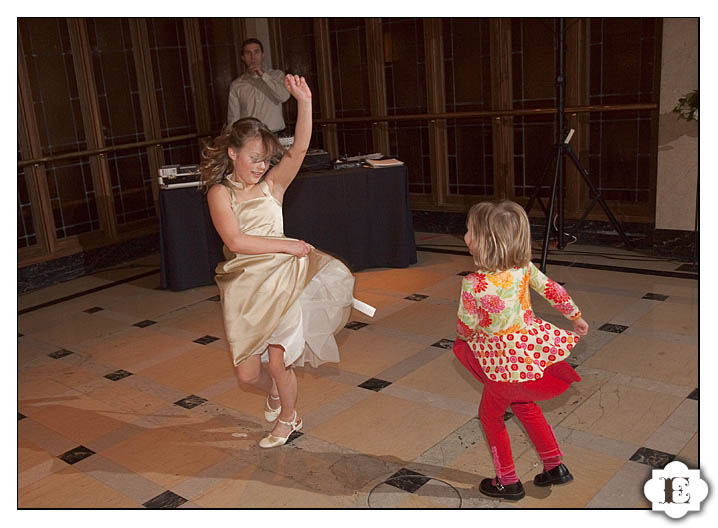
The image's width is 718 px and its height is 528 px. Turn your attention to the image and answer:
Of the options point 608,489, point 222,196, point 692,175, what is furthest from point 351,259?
point 608,489

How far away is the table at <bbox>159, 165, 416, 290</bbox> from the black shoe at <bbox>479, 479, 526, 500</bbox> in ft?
9.35

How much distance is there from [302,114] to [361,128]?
179 inches

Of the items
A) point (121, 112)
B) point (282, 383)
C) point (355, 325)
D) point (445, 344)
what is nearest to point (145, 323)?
point (355, 325)

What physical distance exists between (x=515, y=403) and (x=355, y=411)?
103 cm

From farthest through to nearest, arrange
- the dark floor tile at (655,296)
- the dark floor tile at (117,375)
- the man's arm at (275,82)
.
Result: the man's arm at (275,82)
the dark floor tile at (655,296)
the dark floor tile at (117,375)

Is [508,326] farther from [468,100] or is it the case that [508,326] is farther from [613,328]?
[468,100]

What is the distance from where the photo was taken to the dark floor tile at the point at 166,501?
255 cm

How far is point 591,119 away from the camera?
19.0 feet

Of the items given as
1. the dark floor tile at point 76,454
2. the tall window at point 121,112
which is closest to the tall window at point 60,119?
the tall window at point 121,112

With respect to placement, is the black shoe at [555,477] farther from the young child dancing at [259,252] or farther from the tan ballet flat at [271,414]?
the tan ballet flat at [271,414]

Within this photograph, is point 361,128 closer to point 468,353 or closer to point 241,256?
point 241,256

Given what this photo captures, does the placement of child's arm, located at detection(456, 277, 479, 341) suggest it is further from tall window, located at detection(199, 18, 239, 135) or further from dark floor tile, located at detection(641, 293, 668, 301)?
tall window, located at detection(199, 18, 239, 135)

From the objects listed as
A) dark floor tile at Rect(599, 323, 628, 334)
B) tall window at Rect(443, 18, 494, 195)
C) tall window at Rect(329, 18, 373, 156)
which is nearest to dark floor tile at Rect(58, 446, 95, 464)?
dark floor tile at Rect(599, 323, 628, 334)

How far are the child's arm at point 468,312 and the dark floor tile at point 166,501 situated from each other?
1170mm
